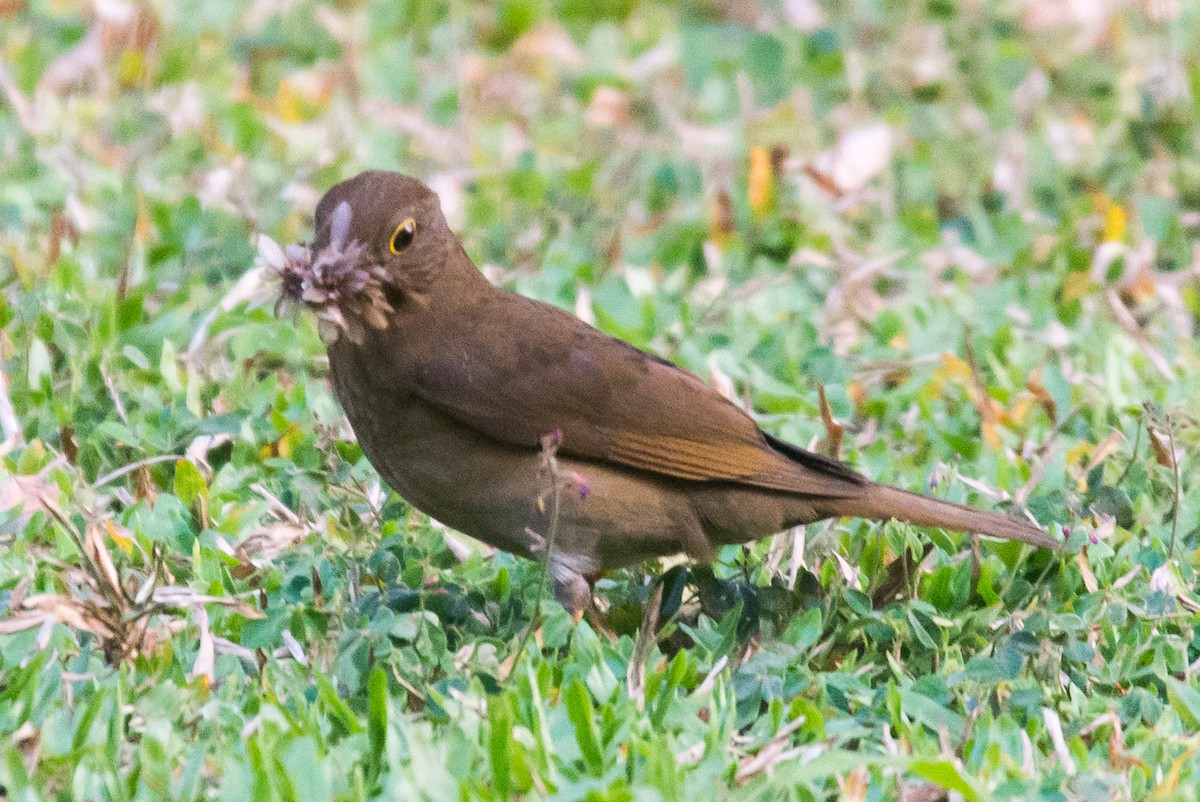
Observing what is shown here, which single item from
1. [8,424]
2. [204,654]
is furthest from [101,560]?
[8,424]

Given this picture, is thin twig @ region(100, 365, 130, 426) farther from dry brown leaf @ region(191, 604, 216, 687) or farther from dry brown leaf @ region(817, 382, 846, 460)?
dry brown leaf @ region(817, 382, 846, 460)

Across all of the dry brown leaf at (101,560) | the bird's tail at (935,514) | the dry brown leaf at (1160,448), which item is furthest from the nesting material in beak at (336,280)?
the dry brown leaf at (1160,448)

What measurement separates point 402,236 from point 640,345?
1784 millimetres

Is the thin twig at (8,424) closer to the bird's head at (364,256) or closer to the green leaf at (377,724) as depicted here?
the bird's head at (364,256)

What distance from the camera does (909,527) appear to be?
4.99 meters

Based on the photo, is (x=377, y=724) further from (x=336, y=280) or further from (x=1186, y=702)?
(x=1186, y=702)

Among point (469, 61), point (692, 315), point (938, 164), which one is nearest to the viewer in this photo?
point (692, 315)

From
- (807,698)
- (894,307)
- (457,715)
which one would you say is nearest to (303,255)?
(457,715)

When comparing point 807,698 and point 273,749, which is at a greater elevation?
point 273,749

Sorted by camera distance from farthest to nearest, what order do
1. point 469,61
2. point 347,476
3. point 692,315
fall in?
point 469,61 < point 692,315 < point 347,476

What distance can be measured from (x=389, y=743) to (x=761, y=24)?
20.9 feet

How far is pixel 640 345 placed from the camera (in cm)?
630

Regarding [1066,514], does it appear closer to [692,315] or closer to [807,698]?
[807,698]

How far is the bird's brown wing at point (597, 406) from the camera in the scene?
4668 millimetres
